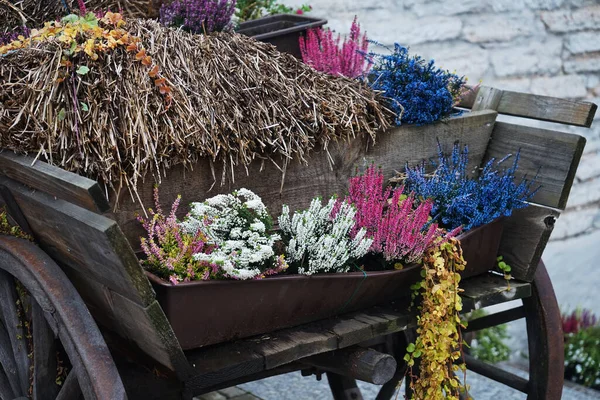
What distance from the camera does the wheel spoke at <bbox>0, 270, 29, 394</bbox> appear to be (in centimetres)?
217

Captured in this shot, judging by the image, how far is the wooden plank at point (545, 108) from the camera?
2.58 metres

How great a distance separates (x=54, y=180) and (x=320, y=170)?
2.99 ft

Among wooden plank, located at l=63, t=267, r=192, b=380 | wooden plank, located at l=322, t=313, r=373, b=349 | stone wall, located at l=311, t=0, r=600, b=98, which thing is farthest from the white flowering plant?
stone wall, located at l=311, t=0, r=600, b=98

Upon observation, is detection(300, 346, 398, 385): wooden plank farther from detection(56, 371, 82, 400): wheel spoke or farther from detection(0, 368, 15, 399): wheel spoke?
detection(0, 368, 15, 399): wheel spoke

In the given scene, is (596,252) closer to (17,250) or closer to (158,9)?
(158,9)

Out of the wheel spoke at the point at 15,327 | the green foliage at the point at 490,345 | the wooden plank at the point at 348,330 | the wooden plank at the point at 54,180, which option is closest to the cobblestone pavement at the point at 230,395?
the green foliage at the point at 490,345

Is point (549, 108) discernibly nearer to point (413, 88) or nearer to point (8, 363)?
point (413, 88)

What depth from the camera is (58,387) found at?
2.13m

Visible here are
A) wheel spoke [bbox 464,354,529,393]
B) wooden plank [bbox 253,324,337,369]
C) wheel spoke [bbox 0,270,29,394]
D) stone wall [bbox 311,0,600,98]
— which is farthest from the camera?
stone wall [bbox 311,0,600,98]

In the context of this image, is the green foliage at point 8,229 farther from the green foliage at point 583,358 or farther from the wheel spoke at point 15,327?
the green foliage at point 583,358

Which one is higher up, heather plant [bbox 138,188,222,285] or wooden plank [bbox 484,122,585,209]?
wooden plank [bbox 484,122,585,209]

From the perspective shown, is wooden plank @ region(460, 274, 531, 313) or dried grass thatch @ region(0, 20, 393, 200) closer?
dried grass thatch @ region(0, 20, 393, 200)

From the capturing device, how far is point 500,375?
2.88 m

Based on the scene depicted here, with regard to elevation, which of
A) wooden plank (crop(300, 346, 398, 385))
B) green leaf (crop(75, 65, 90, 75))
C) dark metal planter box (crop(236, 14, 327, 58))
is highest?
dark metal planter box (crop(236, 14, 327, 58))
